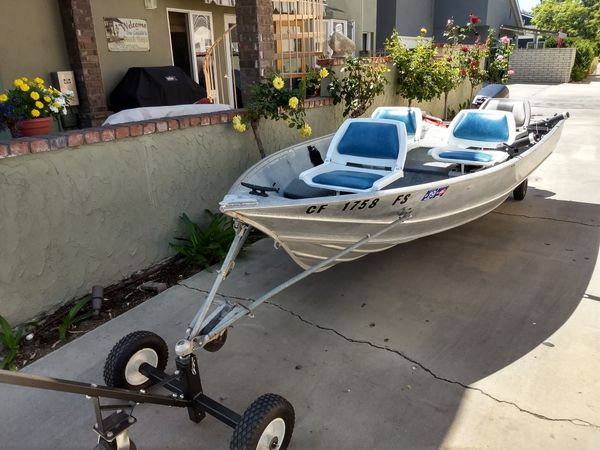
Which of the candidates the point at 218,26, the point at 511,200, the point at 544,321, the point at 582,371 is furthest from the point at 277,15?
the point at 582,371

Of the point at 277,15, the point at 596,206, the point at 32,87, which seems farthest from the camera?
the point at 277,15

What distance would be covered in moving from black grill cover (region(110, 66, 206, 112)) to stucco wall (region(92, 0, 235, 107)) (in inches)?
8.1

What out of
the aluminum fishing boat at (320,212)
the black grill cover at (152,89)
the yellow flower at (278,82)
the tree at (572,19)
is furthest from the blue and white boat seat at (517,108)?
the tree at (572,19)

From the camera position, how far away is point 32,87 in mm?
3928

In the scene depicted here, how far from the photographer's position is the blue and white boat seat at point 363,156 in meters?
3.98

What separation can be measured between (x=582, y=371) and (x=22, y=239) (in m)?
3.85

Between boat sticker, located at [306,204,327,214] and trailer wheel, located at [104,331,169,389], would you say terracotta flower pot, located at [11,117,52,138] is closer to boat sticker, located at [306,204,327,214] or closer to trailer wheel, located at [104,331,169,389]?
trailer wheel, located at [104,331,169,389]

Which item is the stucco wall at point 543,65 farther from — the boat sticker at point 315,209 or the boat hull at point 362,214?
the boat sticker at point 315,209

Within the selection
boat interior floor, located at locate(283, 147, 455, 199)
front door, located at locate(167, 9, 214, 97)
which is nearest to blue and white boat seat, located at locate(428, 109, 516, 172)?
boat interior floor, located at locate(283, 147, 455, 199)

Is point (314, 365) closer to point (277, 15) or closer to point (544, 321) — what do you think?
point (544, 321)

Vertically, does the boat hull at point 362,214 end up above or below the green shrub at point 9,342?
above

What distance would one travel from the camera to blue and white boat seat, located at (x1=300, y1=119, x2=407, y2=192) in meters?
3.98

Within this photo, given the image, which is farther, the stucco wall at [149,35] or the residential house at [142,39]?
the stucco wall at [149,35]

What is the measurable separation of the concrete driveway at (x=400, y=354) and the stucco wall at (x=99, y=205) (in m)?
0.51
